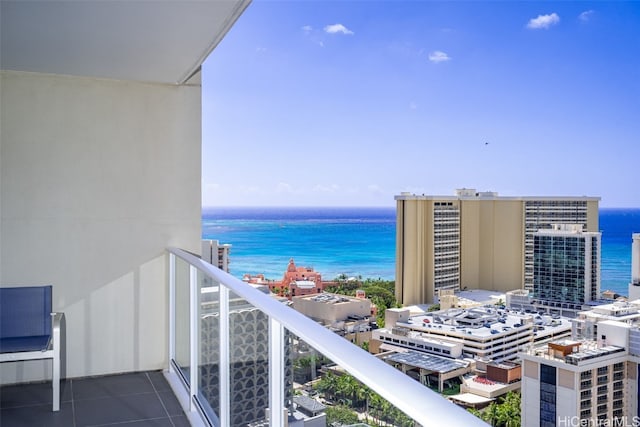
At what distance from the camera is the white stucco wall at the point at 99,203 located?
3.92 meters

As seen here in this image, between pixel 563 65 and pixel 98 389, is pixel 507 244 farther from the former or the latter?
pixel 98 389

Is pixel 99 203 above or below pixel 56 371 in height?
above

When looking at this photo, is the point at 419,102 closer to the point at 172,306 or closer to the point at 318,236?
the point at 318,236

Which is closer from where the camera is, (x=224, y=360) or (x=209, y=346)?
(x=224, y=360)

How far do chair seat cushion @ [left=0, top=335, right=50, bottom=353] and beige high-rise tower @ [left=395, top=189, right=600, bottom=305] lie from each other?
2094 cm

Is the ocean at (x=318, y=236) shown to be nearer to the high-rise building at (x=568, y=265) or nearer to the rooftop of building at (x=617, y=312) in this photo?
the high-rise building at (x=568, y=265)

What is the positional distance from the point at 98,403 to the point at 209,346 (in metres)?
1.14

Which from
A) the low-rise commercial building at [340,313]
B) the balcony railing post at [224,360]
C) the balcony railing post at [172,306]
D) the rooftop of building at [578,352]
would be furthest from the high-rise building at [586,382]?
the balcony railing post at [224,360]

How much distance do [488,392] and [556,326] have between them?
4099 millimetres

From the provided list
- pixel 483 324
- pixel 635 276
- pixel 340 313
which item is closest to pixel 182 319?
pixel 340 313

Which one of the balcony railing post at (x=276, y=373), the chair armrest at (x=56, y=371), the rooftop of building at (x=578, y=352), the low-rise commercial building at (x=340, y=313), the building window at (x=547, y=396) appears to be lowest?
the building window at (x=547, y=396)

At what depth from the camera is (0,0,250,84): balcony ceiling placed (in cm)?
261

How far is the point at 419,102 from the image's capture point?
32.9m

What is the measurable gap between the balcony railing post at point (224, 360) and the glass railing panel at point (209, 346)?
0.24 feet
